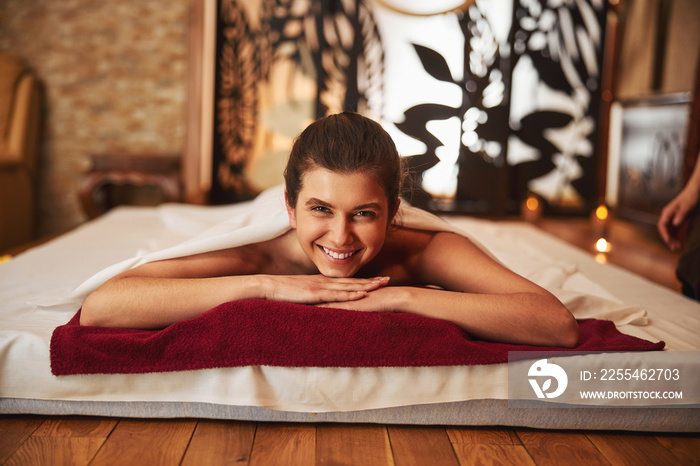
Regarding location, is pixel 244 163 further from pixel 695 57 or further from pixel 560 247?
pixel 695 57

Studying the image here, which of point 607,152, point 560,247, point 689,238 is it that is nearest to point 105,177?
point 560,247

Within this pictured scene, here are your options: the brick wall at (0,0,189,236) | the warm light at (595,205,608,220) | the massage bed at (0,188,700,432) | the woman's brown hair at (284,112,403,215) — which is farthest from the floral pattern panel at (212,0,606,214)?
the massage bed at (0,188,700,432)

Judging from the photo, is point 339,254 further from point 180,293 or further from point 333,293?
point 180,293

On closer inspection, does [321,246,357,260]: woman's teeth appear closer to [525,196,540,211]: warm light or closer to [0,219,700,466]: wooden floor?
[0,219,700,466]: wooden floor

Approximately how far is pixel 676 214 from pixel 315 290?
135cm

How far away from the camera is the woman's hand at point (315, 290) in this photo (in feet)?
4.71

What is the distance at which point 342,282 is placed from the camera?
4.75 feet

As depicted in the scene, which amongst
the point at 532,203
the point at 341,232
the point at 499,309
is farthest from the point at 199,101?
the point at 499,309

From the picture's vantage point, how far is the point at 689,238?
2098 mm

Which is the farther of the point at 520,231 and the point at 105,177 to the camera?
the point at 105,177

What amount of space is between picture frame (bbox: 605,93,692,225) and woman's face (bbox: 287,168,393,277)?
9.36 feet

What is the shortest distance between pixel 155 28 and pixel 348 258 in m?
3.54

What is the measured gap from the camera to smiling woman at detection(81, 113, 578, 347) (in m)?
1.37

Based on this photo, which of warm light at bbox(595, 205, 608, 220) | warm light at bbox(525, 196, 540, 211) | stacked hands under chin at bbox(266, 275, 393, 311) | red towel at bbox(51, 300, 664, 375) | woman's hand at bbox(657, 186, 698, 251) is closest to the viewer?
red towel at bbox(51, 300, 664, 375)
